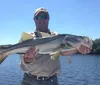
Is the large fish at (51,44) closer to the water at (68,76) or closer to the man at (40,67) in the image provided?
the man at (40,67)

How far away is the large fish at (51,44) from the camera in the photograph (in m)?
5.54

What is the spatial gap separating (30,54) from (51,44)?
1.92ft

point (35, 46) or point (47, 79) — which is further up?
point (35, 46)

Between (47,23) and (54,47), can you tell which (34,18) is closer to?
(47,23)

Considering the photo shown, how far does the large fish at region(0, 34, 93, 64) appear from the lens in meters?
5.54

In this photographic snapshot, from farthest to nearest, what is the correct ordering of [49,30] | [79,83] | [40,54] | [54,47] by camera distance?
[79,83]
[49,30]
[40,54]
[54,47]

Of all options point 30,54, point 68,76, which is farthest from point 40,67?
point 68,76

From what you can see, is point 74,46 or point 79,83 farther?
point 79,83

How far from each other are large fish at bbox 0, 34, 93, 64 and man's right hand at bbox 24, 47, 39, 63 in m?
0.08

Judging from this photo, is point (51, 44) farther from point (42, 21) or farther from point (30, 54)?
point (42, 21)

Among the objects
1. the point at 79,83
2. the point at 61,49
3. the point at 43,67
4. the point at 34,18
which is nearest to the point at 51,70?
the point at 43,67

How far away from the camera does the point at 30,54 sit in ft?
19.0

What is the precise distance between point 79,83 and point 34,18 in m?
25.0

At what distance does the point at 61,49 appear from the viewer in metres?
5.62
